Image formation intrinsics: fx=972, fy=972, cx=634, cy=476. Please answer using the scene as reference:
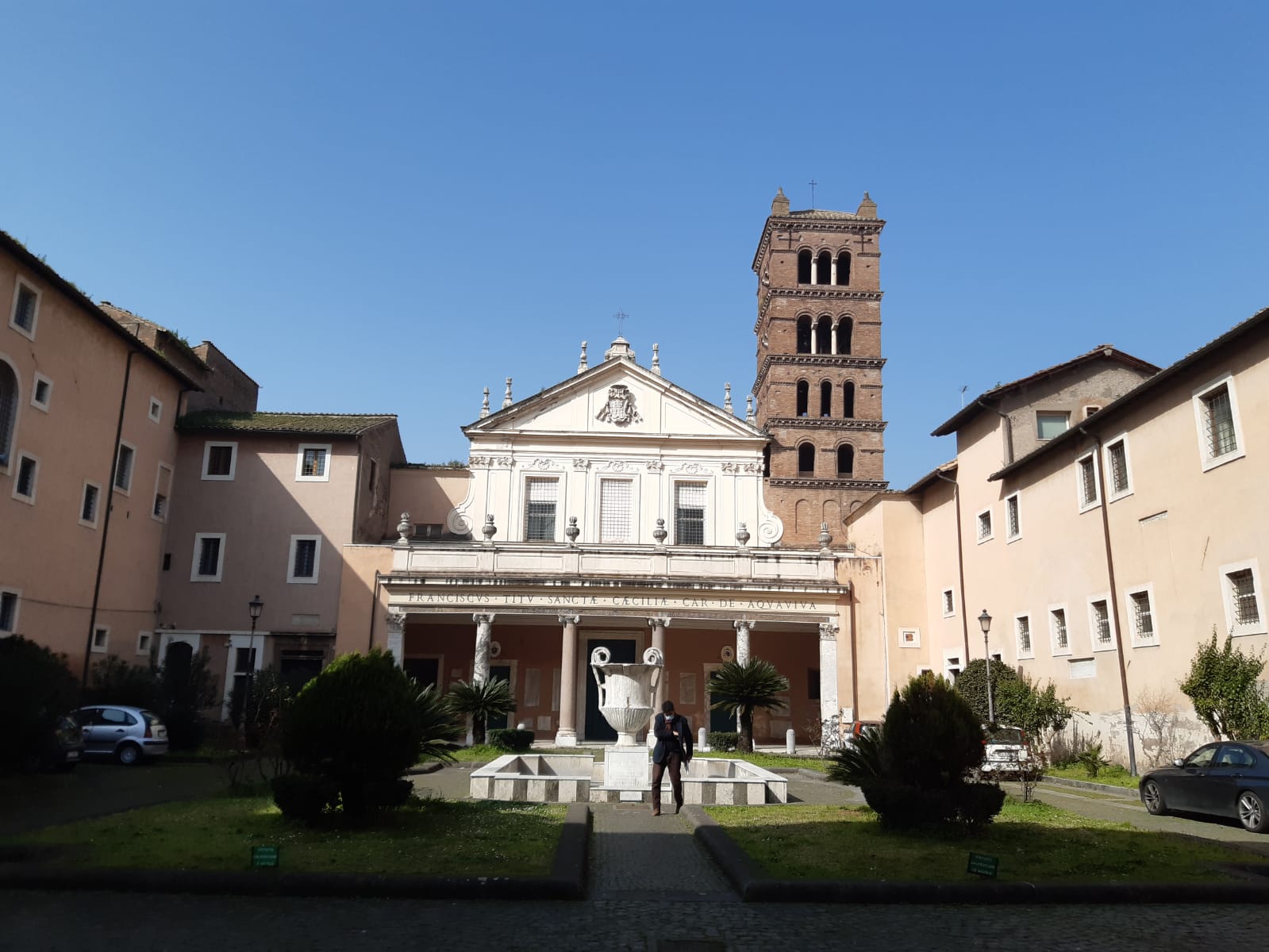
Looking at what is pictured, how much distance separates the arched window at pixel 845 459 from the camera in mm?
48219

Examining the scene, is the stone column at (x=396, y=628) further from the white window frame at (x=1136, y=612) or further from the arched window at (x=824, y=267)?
the arched window at (x=824, y=267)

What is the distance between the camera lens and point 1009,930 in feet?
26.2

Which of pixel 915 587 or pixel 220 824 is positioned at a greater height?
pixel 915 587

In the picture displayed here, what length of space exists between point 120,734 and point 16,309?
1066 cm

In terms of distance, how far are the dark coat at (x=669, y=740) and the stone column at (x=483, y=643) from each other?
681 inches

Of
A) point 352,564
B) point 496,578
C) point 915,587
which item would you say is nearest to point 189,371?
point 352,564

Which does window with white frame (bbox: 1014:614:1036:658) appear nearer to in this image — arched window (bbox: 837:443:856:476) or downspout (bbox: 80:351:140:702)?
arched window (bbox: 837:443:856:476)

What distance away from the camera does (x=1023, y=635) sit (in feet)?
90.9

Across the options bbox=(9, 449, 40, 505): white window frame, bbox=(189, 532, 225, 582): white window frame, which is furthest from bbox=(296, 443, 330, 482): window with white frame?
bbox=(9, 449, 40, 505): white window frame

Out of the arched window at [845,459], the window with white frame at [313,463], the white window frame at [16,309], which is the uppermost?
the arched window at [845,459]

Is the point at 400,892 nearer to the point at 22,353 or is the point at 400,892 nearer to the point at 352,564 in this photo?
the point at 22,353

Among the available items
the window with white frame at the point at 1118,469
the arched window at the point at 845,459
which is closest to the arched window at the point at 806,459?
the arched window at the point at 845,459

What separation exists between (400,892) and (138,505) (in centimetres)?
2547

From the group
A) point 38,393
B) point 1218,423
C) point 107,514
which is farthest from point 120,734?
point 1218,423
